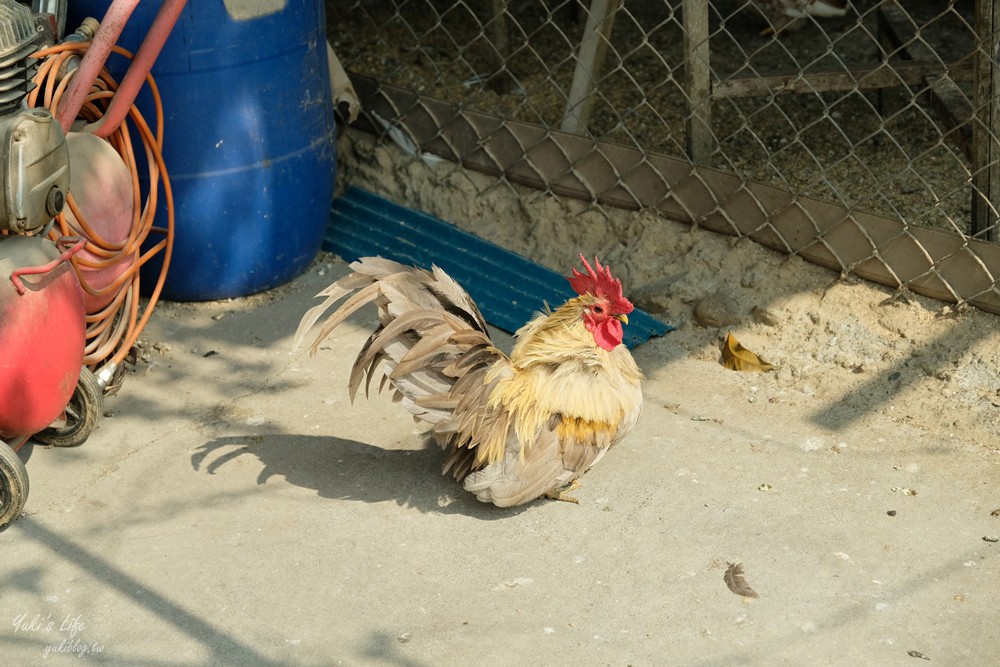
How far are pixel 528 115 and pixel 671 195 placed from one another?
0.94 metres

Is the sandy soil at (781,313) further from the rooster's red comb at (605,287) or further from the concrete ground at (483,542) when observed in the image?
the rooster's red comb at (605,287)

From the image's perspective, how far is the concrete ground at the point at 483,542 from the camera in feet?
9.48

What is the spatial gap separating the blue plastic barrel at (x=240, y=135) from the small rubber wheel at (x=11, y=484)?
137cm

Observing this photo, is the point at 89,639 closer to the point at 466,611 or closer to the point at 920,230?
the point at 466,611

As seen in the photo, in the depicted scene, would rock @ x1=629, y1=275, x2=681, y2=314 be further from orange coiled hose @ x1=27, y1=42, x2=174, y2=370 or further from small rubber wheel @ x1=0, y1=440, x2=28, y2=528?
small rubber wheel @ x1=0, y1=440, x2=28, y2=528

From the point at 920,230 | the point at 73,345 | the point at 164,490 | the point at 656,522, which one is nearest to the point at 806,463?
the point at 656,522

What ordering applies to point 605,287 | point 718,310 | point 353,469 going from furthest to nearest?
1. point 718,310
2. point 353,469
3. point 605,287

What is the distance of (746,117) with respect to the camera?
477cm

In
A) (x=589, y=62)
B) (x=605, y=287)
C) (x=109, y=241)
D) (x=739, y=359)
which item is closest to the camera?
(x=605, y=287)

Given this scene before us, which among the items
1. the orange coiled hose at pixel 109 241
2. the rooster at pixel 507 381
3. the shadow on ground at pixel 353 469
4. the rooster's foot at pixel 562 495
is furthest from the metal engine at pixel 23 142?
the rooster's foot at pixel 562 495

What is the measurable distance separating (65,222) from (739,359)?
238cm

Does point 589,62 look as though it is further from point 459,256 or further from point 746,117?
point 459,256

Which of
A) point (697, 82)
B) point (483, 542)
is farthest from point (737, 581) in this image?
point (697, 82)

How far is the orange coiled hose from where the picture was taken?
350 centimetres
